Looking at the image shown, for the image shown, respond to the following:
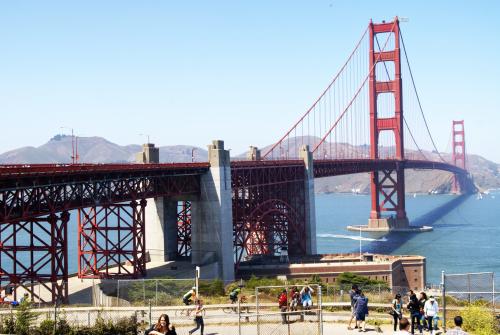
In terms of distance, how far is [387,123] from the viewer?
421 ft

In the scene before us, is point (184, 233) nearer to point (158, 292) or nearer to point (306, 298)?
point (158, 292)

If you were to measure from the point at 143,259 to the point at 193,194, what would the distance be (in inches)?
350

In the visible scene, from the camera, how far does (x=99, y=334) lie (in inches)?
685

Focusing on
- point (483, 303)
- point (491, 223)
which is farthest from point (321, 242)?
point (483, 303)

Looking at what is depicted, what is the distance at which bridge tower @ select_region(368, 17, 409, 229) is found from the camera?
11931 centimetres

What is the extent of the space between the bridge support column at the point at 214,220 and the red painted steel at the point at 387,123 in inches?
2810

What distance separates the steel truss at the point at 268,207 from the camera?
59.0 m

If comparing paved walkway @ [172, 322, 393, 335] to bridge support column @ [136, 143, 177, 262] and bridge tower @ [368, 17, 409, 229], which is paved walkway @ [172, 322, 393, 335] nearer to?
bridge support column @ [136, 143, 177, 262]

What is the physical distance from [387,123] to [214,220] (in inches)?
3322

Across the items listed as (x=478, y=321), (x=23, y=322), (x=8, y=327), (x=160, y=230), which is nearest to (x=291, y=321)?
(x=478, y=321)

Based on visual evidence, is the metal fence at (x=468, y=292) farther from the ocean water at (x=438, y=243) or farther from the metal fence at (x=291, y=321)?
the ocean water at (x=438, y=243)

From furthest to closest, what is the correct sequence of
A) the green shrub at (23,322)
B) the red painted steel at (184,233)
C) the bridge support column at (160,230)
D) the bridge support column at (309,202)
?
the bridge support column at (309,202) → the red painted steel at (184,233) → the bridge support column at (160,230) → the green shrub at (23,322)

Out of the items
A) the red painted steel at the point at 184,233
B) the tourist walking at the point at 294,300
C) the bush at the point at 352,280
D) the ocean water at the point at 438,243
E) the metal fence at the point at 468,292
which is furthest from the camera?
the ocean water at the point at 438,243

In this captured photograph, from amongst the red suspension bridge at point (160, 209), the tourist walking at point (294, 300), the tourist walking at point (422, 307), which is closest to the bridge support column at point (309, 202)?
the red suspension bridge at point (160, 209)
